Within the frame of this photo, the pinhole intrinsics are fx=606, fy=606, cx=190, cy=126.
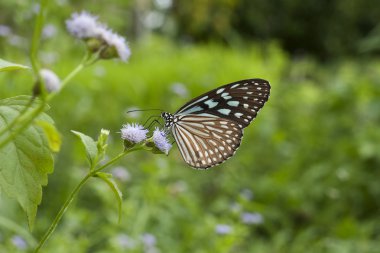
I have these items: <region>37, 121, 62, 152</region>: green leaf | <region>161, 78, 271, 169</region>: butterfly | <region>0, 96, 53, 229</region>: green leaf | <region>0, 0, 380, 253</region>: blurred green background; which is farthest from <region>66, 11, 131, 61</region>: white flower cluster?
<region>0, 0, 380, 253</region>: blurred green background

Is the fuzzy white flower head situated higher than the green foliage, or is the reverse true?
the green foliage

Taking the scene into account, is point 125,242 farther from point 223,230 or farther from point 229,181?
point 229,181

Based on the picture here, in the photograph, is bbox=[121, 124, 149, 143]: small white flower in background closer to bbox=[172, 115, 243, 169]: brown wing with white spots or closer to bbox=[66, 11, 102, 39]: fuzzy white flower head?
bbox=[66, 11, 102, 39]: fuzzy white flower head

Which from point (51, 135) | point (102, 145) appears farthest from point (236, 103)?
point (51, 135)

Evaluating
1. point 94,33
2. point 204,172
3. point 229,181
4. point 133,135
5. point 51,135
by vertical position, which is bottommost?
point 51,135

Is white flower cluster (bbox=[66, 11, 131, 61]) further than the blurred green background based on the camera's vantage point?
No

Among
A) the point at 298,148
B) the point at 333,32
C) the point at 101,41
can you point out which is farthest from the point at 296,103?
the point at 333,32

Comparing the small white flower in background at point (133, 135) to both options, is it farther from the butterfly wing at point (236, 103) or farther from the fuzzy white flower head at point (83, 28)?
the butterfly wing at point (236, 103)
